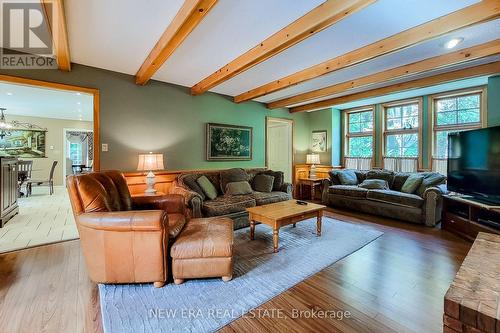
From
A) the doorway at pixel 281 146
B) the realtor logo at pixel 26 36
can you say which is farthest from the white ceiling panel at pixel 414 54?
the realtor logo at pixel 26 36

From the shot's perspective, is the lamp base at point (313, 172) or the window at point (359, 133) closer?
the window at point (359, 133)

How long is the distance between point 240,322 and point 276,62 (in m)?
3.06

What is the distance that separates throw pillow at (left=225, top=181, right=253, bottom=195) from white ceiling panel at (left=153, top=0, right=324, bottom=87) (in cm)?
194

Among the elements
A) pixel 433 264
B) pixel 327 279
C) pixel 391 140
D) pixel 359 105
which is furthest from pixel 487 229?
pixel 359 105

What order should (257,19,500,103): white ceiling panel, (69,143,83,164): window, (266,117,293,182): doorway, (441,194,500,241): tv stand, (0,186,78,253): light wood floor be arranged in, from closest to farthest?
1. (257,19,500,103): white ceiling panel
2. (441,194,500,241): tv stand
3. (0,186,78,253): light wood floor
4. (266,117,293,182): doorway
5. (69,143,83,164): window

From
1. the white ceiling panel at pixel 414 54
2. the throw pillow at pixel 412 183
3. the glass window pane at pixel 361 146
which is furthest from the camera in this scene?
the glass window pane at pixel 361 146

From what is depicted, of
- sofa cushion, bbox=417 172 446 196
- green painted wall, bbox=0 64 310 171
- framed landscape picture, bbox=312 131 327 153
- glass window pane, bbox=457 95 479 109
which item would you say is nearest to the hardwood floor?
sofa cushion, bbox=417 172 446 196

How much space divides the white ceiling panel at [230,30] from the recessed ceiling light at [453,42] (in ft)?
5.93

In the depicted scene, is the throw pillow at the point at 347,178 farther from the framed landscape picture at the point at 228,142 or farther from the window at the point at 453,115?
the framed landscape picture at the point at 228,142

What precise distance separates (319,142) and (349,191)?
6.54 ft

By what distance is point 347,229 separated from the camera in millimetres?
3570

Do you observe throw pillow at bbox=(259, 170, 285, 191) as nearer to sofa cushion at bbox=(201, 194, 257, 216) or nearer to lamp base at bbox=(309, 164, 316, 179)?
sofa cushion at bbox=(201, 194, 257, 216)

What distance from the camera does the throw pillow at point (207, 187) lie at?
3.81m

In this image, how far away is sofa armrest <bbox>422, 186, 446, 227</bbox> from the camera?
373 centimetres
